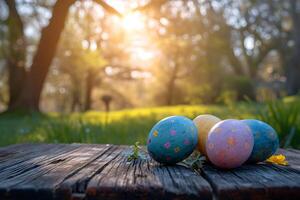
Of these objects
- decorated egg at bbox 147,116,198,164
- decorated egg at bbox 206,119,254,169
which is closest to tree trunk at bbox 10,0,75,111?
decorated egg at bbox 147,116,198,164

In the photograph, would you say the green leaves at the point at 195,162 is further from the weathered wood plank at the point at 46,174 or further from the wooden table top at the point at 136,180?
the weathered wood plank at the point at 46,174

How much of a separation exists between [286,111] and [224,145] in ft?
8.50

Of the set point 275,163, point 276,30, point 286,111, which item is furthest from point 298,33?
point 275,163

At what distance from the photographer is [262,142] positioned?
73.9 inches

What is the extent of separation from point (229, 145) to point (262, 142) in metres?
0.27

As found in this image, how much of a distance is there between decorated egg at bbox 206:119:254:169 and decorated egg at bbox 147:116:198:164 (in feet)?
0.30

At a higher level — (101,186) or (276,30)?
(276,30)

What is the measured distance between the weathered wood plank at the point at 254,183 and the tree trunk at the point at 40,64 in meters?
9.81

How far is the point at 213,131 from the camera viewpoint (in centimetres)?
176

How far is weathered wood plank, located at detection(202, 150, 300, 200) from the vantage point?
130cm

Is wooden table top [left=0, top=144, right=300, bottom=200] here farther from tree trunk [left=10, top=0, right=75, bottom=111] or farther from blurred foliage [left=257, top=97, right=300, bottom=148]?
tree trunk [left=10, top=0, right=75, bottom=111]

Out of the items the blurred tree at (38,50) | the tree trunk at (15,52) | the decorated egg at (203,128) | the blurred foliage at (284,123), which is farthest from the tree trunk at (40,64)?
the decorated egg at (203,128)

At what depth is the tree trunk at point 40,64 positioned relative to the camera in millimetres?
11170

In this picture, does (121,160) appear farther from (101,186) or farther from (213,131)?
(101,186)
